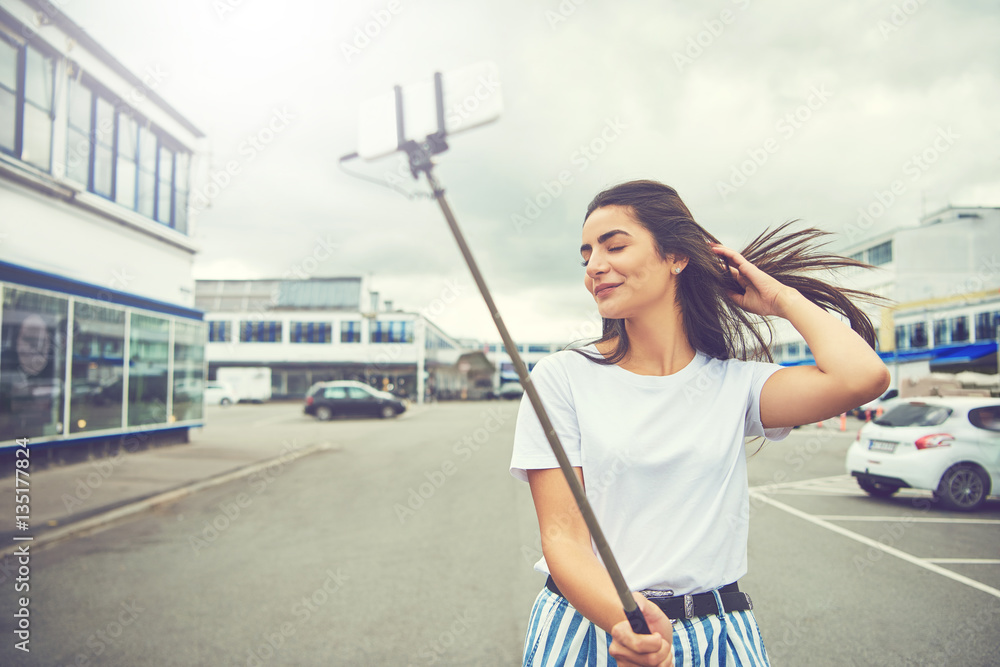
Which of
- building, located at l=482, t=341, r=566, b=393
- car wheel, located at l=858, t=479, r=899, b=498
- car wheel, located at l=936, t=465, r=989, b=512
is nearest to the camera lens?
car wheel, located at l=936, t=465, r=989, b=512

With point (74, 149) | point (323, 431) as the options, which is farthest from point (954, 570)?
point (323, 431)

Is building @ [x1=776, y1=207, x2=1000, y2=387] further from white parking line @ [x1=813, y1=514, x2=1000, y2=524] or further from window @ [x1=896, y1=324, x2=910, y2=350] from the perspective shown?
white parking line @ [x1=813, y1=514, x2=1000, y2=524]

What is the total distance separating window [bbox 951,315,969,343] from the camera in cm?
3309

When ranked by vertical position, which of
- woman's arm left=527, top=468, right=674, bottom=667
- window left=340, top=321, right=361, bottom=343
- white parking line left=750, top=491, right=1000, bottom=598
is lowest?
white parking line left=750, top=491, right=1000, bottom=598

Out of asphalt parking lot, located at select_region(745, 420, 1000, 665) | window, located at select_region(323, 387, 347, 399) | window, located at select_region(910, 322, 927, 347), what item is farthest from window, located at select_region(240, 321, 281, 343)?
asphalt parking lot, located at select_region(745, 420, 1000, 665)

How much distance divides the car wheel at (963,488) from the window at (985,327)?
28599 millimetres

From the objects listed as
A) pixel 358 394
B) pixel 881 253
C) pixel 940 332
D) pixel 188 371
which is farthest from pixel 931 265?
pixel 188 371

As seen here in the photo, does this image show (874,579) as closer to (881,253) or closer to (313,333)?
(881,253)

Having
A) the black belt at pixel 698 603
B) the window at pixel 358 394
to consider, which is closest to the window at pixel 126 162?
the black belt at pixel 698 603

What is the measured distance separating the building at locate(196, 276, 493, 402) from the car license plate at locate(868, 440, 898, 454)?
143ft

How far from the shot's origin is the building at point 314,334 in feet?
173

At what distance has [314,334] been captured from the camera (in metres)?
52.8

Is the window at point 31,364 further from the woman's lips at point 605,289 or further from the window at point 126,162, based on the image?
the woman's lips at point 605,289

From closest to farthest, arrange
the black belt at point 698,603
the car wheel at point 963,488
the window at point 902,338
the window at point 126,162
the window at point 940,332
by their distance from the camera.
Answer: the black belt at point 698,603 < the car wheel at point 963,488 < the window at point 126,162 < the window at point 940,332 < the window at point 902,338
